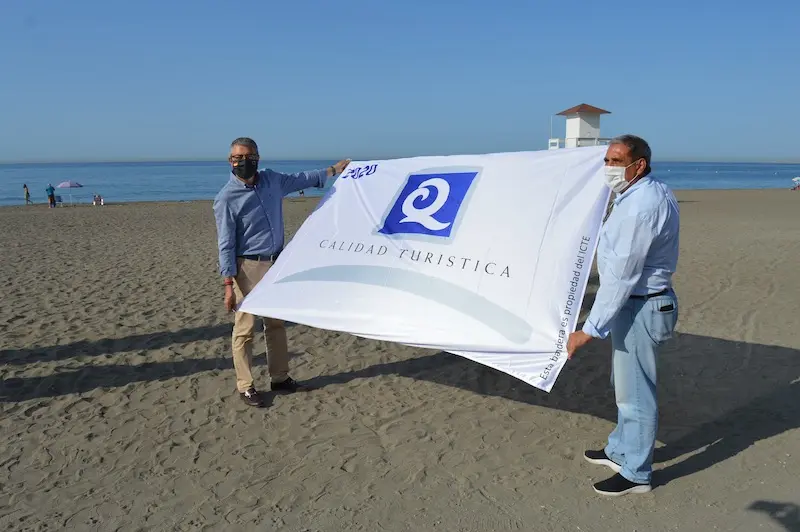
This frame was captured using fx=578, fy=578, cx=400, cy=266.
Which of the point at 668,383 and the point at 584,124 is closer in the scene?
the point at 668,383

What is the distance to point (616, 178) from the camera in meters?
3.40

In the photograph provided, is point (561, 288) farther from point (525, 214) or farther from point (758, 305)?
point (758, 305)

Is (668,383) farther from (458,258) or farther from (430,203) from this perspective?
(430,203)

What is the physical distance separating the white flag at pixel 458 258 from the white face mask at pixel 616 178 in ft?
0.88

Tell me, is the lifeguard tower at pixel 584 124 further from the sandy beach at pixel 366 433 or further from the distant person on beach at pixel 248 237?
the distant person on beach at pixel 248 237

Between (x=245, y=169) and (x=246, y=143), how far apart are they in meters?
0.23

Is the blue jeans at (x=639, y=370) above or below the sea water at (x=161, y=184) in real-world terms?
above

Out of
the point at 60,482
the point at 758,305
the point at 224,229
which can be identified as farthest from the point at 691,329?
the point at 60,482

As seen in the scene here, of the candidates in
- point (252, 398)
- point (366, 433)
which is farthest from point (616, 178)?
point (252, 398)

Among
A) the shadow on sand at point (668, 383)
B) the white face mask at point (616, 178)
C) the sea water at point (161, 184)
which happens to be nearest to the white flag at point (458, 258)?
the white face mask at point (616, 178)

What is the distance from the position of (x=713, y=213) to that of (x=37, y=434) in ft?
87.1

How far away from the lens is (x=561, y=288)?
143 inches

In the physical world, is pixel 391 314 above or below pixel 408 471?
above

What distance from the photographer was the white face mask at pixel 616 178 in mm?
3361
